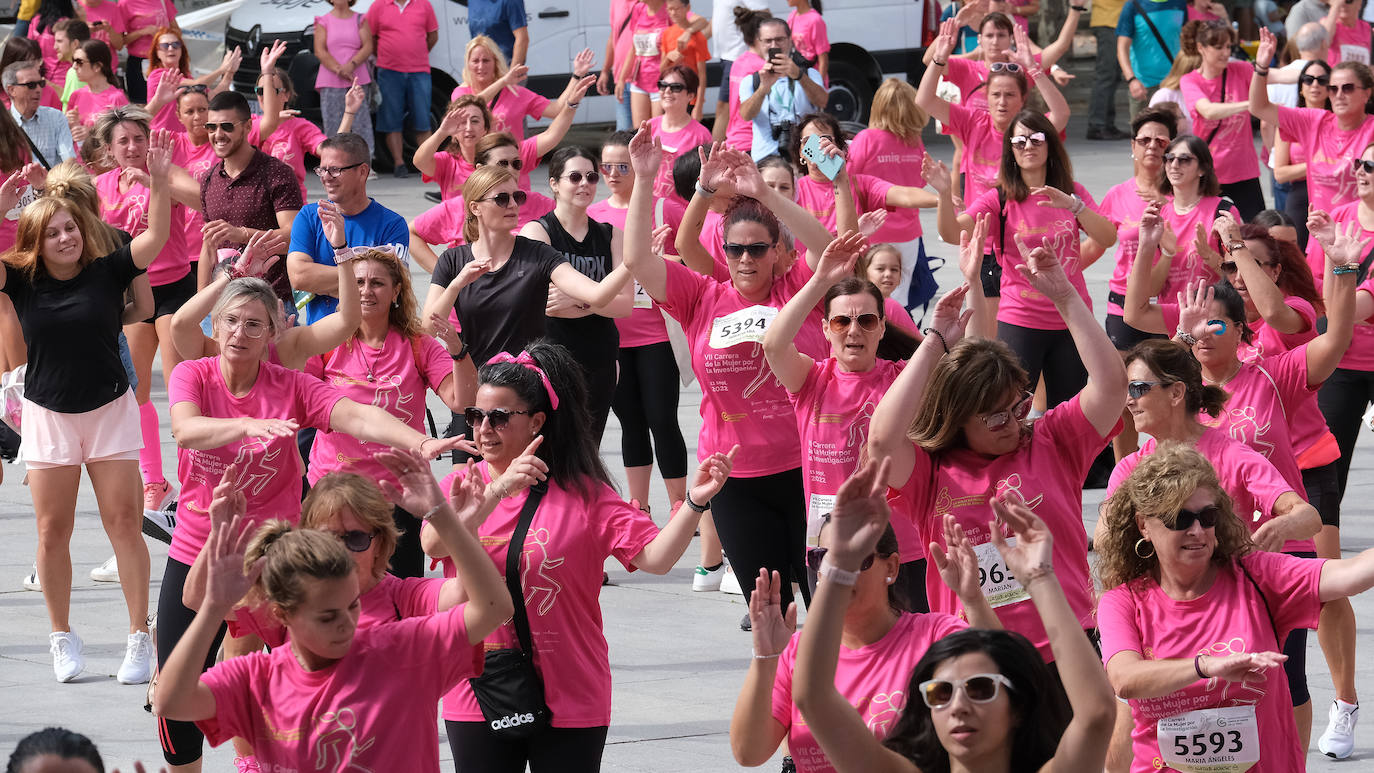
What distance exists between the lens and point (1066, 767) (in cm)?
344

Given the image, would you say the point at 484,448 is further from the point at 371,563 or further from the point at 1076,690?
the point at 1076,690

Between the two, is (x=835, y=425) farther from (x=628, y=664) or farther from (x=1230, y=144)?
(x=1230, y=144)

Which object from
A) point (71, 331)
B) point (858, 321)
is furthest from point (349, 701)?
point (71, 331)

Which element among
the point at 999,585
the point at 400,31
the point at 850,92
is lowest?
the point at 850,92

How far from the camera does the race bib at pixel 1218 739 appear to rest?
4.45 meters

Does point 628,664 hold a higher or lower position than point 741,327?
lower

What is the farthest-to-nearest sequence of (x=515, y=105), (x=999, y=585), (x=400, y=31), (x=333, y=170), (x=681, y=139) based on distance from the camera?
(x=400, y=31) → (x=515, y=105) → (x=681, y=139) → (x=333, y=170) → (x=999, y=585)

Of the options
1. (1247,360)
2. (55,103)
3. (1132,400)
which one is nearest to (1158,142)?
(1247,360)

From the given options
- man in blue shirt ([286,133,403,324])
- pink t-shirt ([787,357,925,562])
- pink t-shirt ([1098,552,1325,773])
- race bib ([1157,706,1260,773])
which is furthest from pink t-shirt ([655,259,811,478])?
race bib ([1157,706,1260,773])

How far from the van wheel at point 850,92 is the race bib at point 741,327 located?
42.1 ft

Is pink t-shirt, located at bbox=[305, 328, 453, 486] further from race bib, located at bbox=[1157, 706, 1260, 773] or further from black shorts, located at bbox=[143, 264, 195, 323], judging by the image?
race bib, located at bbox=[1157, 706, 1260, 773]

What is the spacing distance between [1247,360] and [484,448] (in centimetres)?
281

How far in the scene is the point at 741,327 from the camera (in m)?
6.70

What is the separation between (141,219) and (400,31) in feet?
29.5
